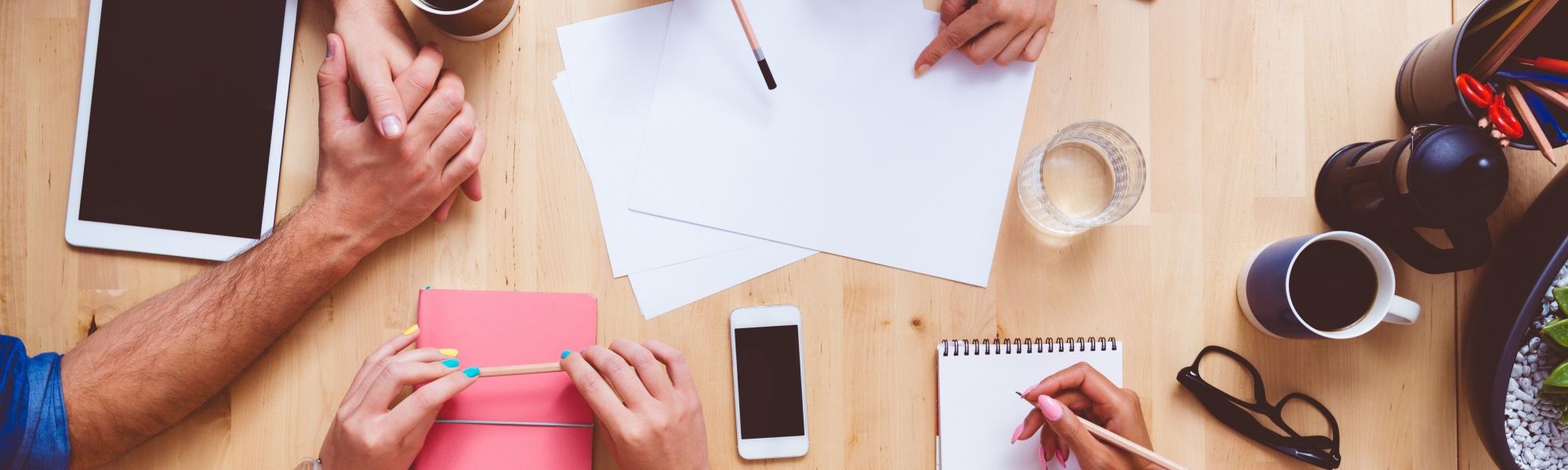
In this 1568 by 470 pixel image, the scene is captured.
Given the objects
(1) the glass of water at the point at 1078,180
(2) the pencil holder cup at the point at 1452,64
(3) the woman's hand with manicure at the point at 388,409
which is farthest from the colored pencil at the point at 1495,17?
(3) the woman's hand with manicure at the point at 388,409

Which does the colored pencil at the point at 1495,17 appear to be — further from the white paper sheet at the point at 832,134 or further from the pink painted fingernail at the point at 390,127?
the pink painted fingernail at the point at 390,127

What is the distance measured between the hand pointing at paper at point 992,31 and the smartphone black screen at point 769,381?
365mm

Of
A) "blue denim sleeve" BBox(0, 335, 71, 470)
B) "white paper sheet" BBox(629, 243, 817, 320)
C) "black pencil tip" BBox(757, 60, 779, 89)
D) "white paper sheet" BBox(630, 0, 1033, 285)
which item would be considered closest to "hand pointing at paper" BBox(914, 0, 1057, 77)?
"white paper sheet" BBox(630, 0, 1033, 285)

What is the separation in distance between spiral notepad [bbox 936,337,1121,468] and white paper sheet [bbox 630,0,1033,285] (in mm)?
106

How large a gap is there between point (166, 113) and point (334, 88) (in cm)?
20

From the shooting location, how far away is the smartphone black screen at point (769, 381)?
936mm

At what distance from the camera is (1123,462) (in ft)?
2.96

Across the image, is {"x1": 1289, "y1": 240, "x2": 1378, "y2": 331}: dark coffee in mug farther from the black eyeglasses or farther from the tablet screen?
the tablet screen

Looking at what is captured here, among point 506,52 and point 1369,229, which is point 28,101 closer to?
point 506,52

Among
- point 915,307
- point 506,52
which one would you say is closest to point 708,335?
point 915,307

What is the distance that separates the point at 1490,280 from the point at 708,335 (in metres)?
0.93

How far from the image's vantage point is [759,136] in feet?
3.08

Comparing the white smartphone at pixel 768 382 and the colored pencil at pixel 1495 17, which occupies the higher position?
the colored pencil at pixel 1495 17

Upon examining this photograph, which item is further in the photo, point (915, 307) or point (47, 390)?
point (915, 307)
